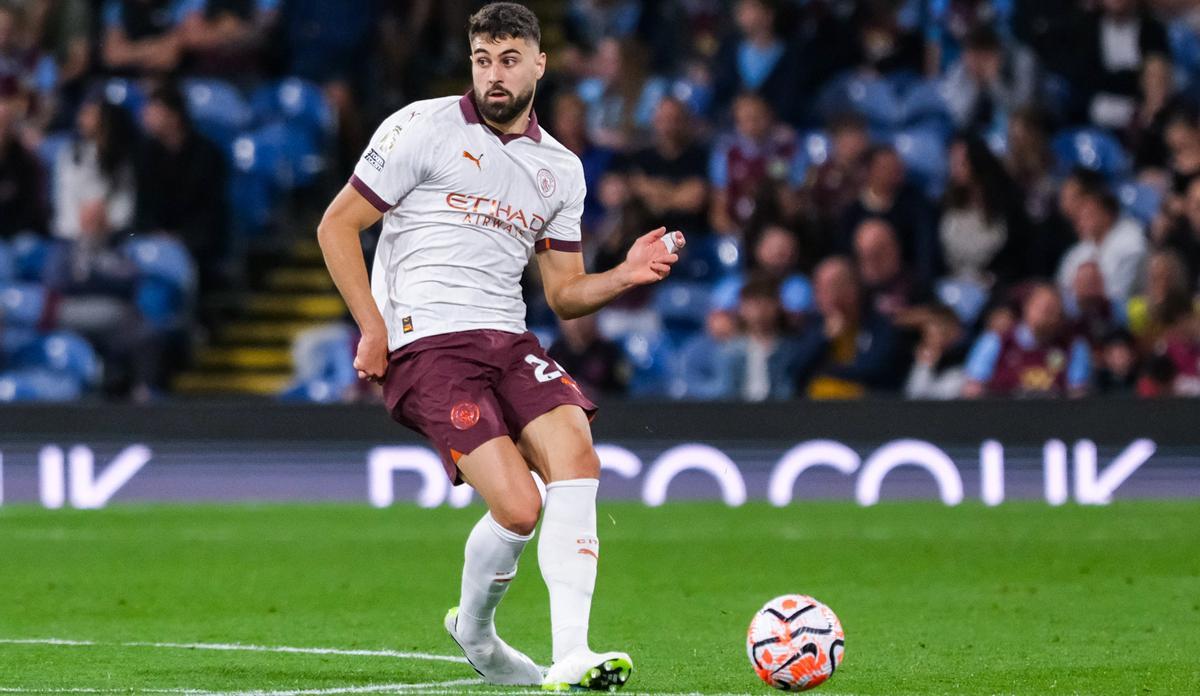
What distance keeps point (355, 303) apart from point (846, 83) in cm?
1079

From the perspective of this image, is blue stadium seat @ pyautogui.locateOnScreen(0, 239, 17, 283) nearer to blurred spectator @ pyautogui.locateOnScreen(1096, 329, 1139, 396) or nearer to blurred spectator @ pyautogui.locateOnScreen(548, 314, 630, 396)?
blurred spectator @ pyautogui.locateOnScreen(548, 314, 630, 396)

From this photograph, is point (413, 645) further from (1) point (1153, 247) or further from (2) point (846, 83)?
(2) point (846, 83)

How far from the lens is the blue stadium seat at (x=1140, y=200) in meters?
15.4

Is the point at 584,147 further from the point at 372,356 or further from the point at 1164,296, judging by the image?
the point at 372,356

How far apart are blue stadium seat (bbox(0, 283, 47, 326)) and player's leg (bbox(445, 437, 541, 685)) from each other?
32.8 ft

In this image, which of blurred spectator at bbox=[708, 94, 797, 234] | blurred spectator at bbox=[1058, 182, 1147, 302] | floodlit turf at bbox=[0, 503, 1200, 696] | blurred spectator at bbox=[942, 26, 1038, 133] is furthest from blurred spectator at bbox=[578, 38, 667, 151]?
floodlit turf at bbox=[0, 503, 1200, 696]

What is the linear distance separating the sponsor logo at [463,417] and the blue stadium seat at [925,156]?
9997 mm

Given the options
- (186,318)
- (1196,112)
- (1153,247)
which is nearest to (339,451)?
(186,318)

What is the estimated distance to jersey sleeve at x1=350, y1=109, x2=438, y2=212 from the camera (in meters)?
6.31

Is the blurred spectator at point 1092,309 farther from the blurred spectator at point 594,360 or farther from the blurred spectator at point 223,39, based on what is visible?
the blurred spectator at point 223,39

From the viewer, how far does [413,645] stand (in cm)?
765

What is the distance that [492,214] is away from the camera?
6457 mm

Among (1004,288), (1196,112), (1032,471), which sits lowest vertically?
(1032,471)

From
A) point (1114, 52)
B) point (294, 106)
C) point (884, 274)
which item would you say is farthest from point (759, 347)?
point (294, 106)
